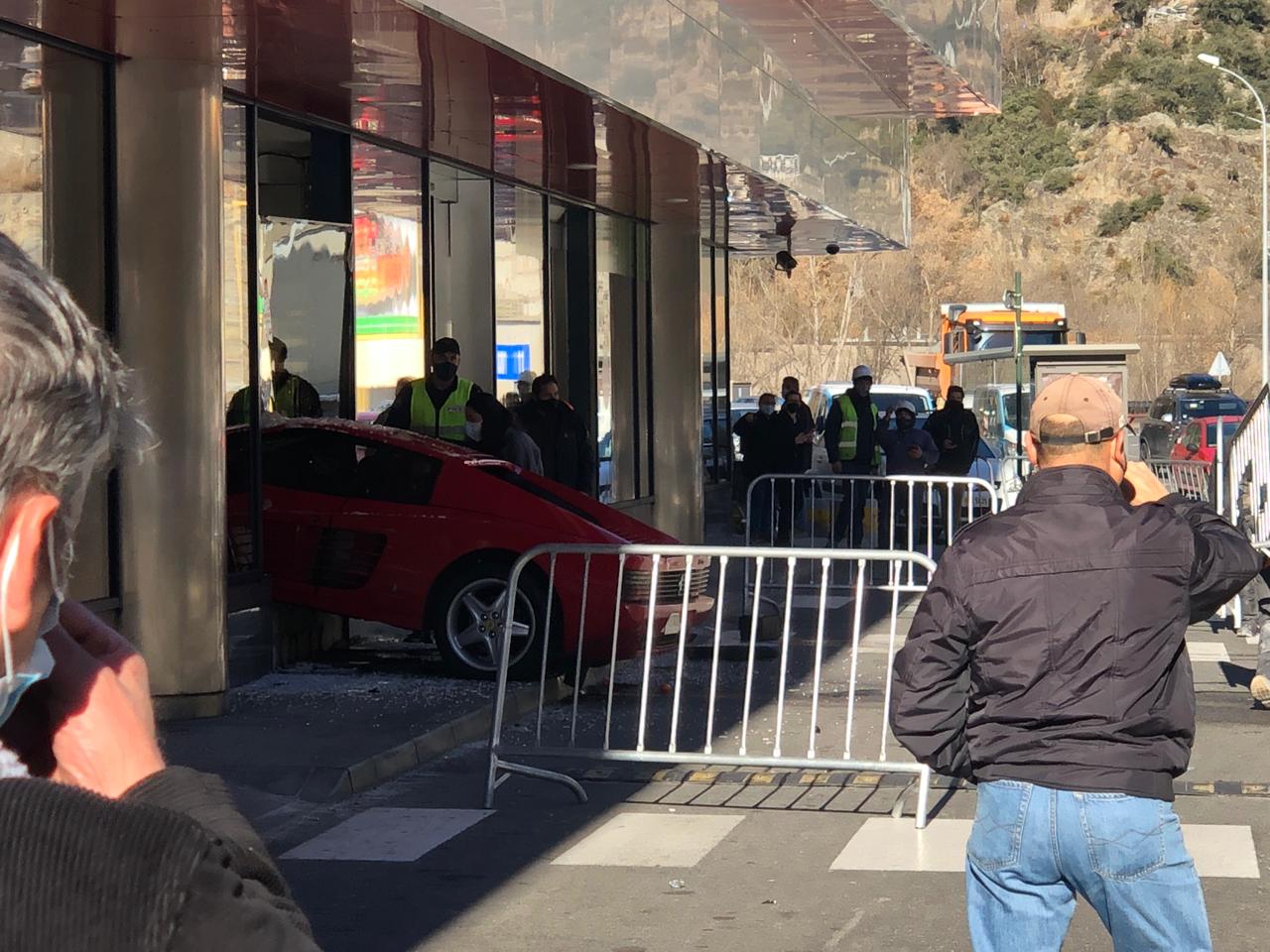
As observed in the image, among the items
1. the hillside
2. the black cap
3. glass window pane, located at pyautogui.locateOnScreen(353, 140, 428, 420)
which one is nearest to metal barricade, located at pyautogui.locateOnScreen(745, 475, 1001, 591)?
the black cap

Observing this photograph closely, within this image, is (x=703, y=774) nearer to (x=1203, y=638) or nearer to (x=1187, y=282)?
(x=1203, y=638)

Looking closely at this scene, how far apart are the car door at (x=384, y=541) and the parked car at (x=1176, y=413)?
1159 inches

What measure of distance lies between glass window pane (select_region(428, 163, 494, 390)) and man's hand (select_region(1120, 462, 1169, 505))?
1224 centimetres

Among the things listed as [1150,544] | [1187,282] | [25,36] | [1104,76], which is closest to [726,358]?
[25,36]

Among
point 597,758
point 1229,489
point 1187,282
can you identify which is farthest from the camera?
point 1187,282

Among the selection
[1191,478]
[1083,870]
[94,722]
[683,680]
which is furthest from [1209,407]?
[94,722]

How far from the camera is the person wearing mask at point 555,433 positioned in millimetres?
16547

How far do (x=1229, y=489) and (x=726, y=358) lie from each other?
13066mm

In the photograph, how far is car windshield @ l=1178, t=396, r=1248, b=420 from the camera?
4100cm

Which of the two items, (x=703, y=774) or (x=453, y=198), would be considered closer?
(x=703, y=774)

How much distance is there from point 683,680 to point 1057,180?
333 ft

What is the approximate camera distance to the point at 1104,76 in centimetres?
12131

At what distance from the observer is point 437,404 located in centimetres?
1520

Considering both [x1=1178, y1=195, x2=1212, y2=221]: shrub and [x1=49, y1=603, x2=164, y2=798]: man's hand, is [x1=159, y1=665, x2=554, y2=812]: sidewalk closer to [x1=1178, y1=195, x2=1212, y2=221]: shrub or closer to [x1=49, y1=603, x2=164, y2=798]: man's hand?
[x1=49, y1=603, x2=164, y2=798]: man's hand
